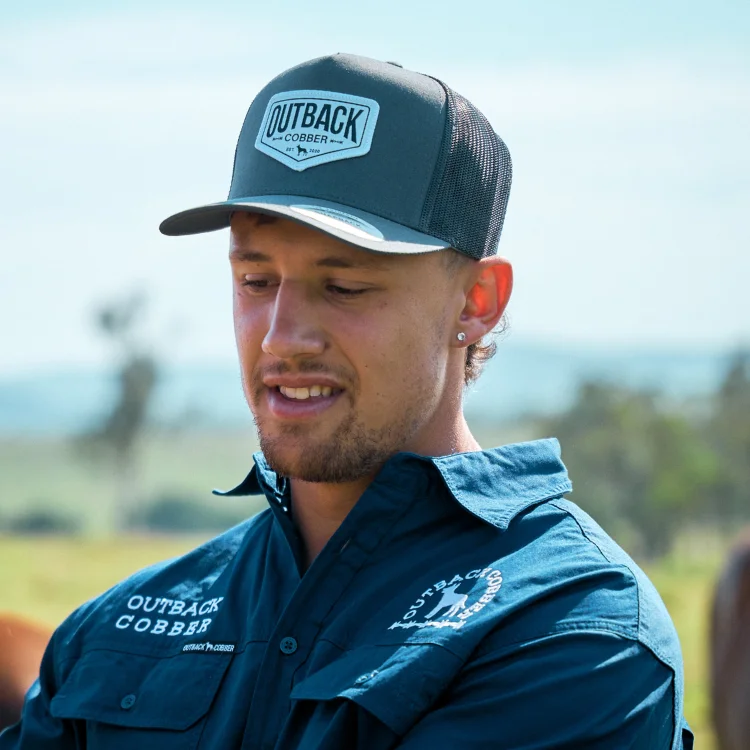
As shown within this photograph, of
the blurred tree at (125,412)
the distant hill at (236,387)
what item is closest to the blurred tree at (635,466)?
the distant hill at (236,387)

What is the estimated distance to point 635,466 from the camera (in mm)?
25172

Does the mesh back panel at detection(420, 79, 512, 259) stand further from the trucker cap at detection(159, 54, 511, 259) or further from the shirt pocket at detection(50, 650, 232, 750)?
the shirt pocket at detection(50, 650, 232, 750)

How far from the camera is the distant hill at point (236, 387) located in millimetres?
30891

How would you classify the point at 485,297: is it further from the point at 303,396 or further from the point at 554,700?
the point at 554,700

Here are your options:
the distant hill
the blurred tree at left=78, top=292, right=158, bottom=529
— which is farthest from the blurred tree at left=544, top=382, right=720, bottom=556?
the blurred tree at left=78, top=292, right=158, bottom=529

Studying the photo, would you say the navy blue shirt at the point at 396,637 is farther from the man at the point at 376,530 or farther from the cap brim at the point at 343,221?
the cap brim at the point at 343,221

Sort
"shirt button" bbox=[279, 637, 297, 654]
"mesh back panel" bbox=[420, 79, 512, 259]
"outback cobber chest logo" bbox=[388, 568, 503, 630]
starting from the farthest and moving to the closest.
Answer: "mesh back panel" bbox=[420, 79, 512, 259], "shirt button" bbox=[279, 637, 297, 654], "outback cobber chest logo" bbox=[388, 568, 503, 630]

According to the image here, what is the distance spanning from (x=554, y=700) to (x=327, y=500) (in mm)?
600

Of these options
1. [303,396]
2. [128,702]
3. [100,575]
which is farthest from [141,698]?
[100,575]

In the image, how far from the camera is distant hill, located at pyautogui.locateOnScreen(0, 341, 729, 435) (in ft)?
101

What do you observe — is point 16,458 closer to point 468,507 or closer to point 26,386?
point 26,386

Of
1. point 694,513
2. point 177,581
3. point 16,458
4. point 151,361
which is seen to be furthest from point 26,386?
point 177,581

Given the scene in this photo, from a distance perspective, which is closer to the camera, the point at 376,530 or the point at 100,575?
the point at 376,530

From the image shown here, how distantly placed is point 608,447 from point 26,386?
42.8 metres
